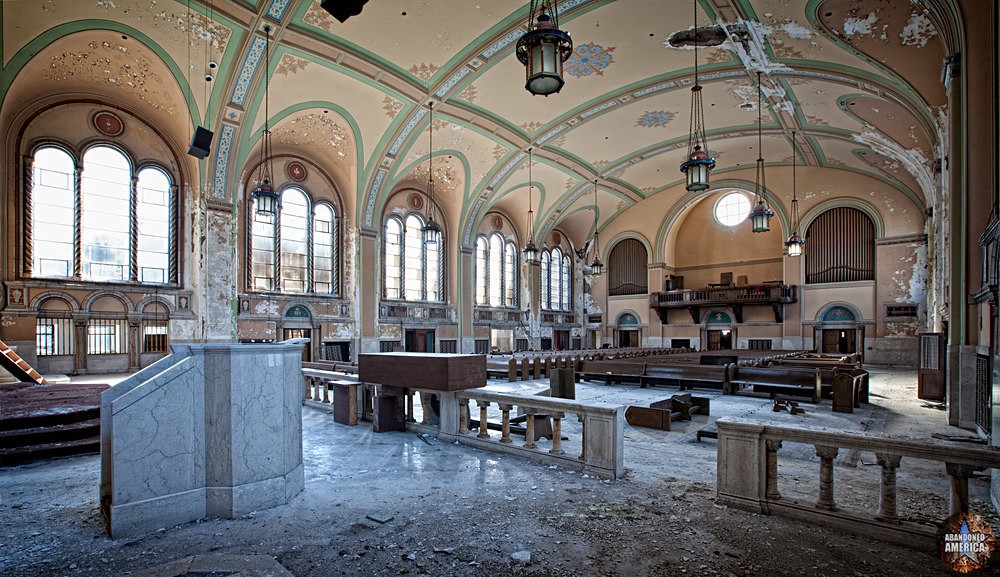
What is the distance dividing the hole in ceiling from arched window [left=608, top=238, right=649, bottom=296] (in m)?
14.6

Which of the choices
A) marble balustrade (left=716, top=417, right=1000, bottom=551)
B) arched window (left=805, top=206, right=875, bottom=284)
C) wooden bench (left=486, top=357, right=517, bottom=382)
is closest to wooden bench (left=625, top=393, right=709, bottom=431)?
marble balustrade (left=716, top=417, right=1000, bottom=551)

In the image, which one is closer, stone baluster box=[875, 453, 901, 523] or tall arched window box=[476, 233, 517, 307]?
stone baluster box=[875, 453, 901, 523]

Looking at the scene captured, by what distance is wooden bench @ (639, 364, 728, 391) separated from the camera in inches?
407

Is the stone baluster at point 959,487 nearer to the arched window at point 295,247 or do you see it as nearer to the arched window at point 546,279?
the arched window at point 295,247

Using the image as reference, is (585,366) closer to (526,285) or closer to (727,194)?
(526,285)

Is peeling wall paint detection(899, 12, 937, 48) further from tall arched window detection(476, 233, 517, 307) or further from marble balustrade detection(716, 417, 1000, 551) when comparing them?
tall arched window detection(476, 233, 517, 307)

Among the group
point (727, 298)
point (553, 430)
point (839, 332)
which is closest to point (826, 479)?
point (553, 430)

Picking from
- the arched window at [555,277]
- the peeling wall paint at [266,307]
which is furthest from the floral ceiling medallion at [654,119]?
the peeling wall paint at [266,307]

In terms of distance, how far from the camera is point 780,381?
31.2ft

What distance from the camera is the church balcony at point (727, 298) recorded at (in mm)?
21047

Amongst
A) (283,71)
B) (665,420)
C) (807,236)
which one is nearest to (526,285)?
(807,236)

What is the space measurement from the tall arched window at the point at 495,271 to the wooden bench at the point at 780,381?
13237 millimetres

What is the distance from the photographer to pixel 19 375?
833 centimetres

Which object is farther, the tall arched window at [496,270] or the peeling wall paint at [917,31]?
the tall arched window at [496,270]
